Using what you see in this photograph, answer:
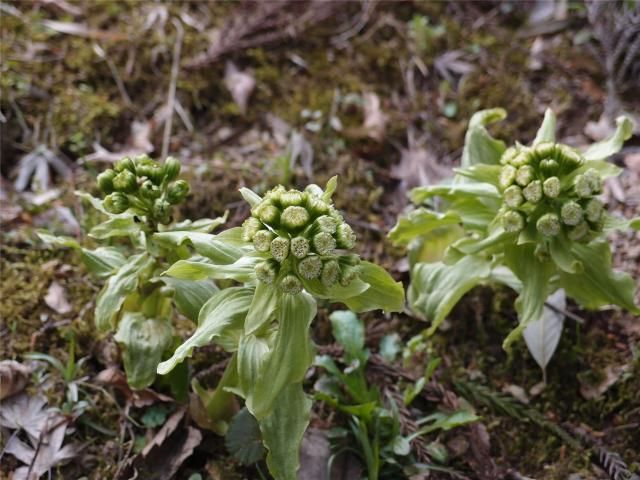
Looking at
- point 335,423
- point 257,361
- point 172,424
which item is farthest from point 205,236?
point 335,423

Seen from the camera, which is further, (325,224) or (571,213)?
(571,213)

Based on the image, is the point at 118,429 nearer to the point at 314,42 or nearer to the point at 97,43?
the point at 97,43

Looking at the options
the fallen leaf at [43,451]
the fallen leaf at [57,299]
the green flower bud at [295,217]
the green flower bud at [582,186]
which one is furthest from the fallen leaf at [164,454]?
the green flower bud at [582,186]

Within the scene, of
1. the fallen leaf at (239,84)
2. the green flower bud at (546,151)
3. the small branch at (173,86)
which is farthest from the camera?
the fallen leaf at (239,84)

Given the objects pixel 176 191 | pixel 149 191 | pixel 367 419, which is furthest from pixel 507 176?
pixel 149 191

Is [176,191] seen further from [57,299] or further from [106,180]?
[57,299]

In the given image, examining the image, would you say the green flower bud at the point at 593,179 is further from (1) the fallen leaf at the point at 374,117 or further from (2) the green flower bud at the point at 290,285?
(1) the fallen leaf at the point at 374,117
